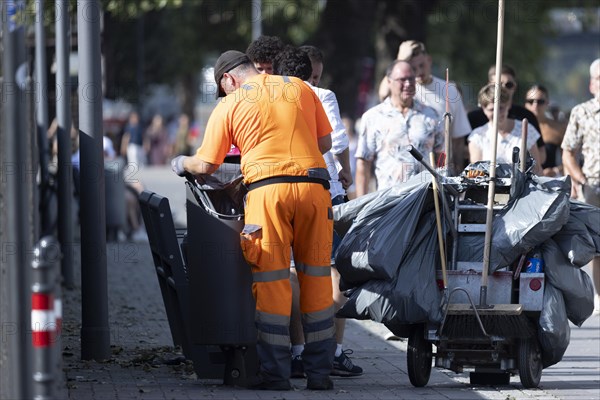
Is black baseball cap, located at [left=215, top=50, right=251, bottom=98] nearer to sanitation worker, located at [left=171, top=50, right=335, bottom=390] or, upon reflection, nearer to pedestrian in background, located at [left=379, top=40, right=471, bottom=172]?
sanitation worker, located at [left=171, top=50, right=335, bottom=390]

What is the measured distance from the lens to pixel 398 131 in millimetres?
10141

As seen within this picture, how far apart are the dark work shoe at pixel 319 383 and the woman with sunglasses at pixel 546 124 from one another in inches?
218

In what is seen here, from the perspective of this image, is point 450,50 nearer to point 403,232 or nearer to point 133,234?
point 133,234

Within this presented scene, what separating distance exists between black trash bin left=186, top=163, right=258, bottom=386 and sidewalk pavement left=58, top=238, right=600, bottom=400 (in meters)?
0.33

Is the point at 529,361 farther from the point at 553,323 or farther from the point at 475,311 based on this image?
the point at 475,311

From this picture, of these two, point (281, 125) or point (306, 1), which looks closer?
point (281, 125)

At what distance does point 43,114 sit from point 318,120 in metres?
8.70

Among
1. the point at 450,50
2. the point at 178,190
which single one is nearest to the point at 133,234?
the point at 178,190

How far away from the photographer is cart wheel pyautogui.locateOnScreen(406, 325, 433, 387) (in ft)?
26.2

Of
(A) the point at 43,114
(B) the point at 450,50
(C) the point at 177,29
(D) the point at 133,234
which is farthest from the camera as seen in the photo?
(C) the point at 177,29

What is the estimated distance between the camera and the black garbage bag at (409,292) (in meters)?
7.80

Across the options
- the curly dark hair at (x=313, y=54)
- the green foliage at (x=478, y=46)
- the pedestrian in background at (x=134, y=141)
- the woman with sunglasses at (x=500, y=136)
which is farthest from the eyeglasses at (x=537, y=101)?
the green foliage at (x=478, y=46)

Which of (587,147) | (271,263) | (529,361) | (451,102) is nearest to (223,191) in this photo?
(271,263)

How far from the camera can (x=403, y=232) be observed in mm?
7918
